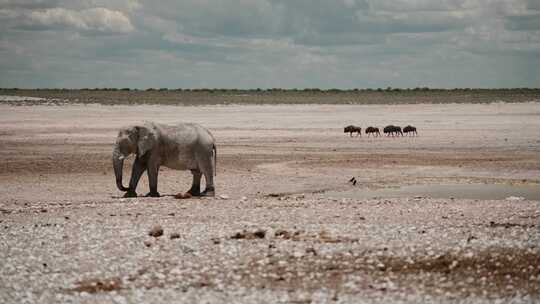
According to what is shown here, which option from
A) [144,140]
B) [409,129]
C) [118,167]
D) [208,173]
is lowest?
[409,129]

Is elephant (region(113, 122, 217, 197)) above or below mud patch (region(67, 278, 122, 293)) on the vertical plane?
above

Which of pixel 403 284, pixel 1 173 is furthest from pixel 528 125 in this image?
pixel 403 284

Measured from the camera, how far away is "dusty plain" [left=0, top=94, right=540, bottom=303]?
38.2 feet

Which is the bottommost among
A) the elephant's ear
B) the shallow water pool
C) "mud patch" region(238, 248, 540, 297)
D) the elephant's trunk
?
the shallow water pool

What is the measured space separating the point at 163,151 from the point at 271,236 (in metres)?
8.05

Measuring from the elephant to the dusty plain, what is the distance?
85 cm

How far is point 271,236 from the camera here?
49.1 ft

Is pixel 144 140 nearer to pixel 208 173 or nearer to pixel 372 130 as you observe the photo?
pixel 208 173

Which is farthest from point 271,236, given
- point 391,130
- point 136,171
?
point 391,130

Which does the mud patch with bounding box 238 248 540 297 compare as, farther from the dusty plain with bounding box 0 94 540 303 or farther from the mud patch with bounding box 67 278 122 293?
the mud patch with bounding box 67 278 122 293

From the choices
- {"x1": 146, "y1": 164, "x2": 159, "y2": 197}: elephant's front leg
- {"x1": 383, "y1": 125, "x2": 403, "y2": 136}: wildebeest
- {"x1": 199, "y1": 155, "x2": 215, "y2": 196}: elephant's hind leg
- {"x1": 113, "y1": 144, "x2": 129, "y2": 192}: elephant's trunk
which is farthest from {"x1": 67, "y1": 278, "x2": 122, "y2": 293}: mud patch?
{"x1": 383, "y1": 125, "x2": 403, "y2": 136}: wildebeest

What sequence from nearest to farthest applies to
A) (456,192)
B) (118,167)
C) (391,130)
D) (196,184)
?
(118,167) < (196,184) < (456,192) < (391,130)

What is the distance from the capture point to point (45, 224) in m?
16.7

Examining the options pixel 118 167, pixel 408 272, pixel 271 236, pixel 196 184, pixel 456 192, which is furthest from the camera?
pixel 456 192
